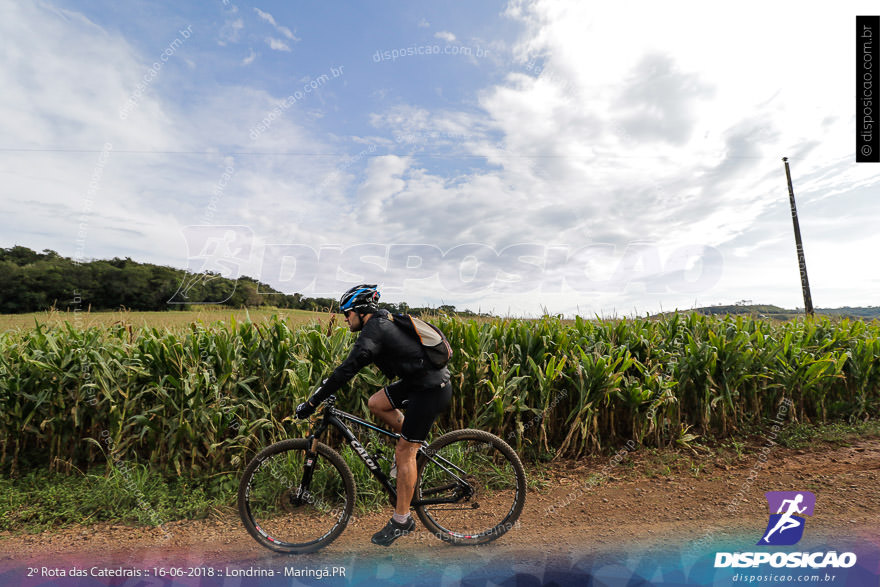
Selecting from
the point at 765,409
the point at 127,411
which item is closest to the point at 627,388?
the point at 765,409

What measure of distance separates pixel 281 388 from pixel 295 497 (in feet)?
5.49

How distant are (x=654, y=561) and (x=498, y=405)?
6.98ft

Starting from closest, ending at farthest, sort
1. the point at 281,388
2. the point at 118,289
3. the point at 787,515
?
the point at 787,515, the point at 281,388, the point at 118,289

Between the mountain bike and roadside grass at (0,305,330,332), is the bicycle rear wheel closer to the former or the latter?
the mountain bike

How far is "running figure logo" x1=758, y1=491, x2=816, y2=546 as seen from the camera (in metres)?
3.97

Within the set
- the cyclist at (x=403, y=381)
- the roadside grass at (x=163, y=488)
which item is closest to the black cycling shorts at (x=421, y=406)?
the cyclist at (x=403, y=381)

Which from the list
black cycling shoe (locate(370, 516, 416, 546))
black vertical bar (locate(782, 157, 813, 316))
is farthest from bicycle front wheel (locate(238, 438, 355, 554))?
black vertical bar (locate(782, 157, 813, 316))

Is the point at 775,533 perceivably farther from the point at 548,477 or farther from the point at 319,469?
the point at 319,469

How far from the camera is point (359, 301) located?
3.69 meters

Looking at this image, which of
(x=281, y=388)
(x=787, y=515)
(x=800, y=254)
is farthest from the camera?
(x=800, y=254)

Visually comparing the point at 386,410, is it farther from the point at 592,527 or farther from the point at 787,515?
the point at 787,515

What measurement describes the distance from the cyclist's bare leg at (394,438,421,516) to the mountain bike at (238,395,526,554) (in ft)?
0.44

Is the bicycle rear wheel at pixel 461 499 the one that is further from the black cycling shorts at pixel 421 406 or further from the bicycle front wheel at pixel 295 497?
the bicycle front wheel at pixel 295 497

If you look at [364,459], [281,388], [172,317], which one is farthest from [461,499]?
[172,317]
